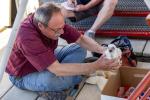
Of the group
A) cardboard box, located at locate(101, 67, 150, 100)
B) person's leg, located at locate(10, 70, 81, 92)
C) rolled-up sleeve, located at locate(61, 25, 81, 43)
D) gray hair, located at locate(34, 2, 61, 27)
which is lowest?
person's leg, located at locate(10, 70, 81, 92)

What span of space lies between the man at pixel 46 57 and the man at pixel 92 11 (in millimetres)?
656

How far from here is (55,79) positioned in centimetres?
228

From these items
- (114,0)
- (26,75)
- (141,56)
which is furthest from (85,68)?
(114,0)

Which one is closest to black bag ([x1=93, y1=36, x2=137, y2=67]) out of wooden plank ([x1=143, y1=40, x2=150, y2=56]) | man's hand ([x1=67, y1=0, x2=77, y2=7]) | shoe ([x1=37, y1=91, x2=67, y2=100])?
wooden plank ([x1=143, y1=40, x2=150, y2=56])

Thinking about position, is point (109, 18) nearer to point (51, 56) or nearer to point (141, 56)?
point (141, 56)

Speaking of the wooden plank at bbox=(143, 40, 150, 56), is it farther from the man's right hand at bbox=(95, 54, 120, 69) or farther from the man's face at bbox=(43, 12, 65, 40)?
the man's face at bbox=(43, 12, 65, 40)

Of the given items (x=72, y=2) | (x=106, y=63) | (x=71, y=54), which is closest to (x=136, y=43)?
(x=72, y=2)

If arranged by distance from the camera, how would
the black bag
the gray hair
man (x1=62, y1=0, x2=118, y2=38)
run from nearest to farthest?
the gray hair → the black bag → man (x1=62, y1=0, x2=118, y2=38)

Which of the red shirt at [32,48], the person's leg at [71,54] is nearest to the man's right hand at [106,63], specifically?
the red shirt at [32,48]

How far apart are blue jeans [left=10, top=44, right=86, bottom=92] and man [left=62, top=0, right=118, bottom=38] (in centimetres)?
52

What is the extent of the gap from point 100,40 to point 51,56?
4.30ft

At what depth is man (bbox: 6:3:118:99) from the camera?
2014mm

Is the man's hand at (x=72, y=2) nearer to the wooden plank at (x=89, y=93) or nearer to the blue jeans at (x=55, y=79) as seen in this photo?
the blue jeans at (x=55, y=79)

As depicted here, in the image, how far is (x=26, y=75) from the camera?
2363 mm
